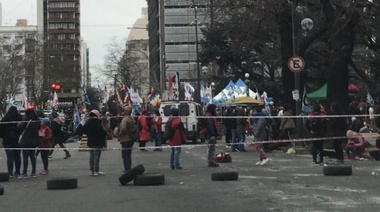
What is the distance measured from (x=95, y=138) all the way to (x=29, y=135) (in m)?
1.68

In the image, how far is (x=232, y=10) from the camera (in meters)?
24.8

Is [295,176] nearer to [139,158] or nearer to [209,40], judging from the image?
[139,158]

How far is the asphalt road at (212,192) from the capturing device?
395 inches

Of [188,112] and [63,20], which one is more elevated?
[63,20]

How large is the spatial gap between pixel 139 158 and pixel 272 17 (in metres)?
8.72

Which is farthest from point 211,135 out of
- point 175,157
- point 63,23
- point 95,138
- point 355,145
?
point 63,23

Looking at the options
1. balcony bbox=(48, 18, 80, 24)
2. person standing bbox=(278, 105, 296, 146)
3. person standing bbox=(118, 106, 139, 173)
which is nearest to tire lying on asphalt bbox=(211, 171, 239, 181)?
person standing bbox=(118, 106, 139, 173)

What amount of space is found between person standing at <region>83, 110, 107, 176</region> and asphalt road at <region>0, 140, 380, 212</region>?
35 cm

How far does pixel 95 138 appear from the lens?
15609mm

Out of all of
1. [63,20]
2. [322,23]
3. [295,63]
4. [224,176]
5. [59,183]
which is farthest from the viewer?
[63,20]

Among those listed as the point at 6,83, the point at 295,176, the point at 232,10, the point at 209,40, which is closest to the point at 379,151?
the point at 295,176

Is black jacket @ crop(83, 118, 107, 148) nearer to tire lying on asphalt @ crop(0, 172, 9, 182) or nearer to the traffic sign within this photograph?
tire lying on asphalt @ crop(0, 172, 9, 182)

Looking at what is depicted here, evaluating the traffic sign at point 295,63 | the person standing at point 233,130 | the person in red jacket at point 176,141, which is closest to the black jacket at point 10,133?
the person in red jacket at point 176,141

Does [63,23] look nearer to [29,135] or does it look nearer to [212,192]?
[29,135]
